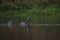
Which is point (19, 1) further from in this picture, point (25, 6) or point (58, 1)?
point (58, 1)

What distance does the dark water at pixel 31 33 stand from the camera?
234 cm

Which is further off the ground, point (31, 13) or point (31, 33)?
point (31, 13)

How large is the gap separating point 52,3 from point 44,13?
0.15 m

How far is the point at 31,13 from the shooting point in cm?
238

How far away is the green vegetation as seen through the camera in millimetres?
2365

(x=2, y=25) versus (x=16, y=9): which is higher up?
(x=16, y=9)

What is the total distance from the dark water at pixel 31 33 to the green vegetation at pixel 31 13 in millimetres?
90

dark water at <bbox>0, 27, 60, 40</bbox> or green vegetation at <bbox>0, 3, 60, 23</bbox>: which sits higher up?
green vegetation at <bbox>0, 3, 60, 23</bbox>

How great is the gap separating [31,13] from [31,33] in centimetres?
22

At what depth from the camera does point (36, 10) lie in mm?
2395

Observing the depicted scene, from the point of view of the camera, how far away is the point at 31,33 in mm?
2355

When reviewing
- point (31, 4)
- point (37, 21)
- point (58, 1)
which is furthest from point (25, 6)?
point (58, 1)

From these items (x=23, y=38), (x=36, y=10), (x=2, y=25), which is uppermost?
(x=36, y=10)

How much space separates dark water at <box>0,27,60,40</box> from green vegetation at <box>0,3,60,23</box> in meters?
0.09
